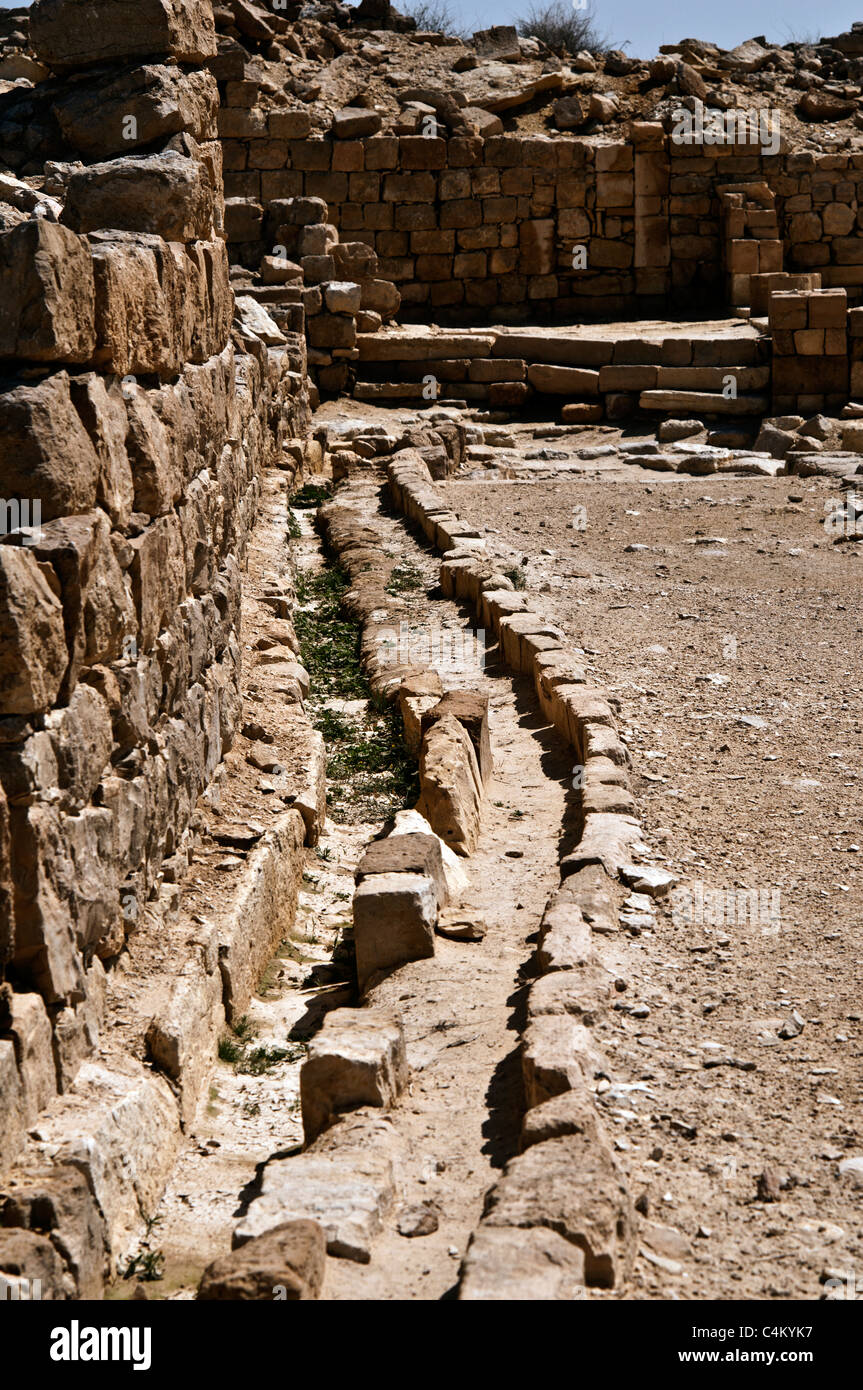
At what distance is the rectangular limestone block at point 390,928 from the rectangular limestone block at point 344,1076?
1.00 m

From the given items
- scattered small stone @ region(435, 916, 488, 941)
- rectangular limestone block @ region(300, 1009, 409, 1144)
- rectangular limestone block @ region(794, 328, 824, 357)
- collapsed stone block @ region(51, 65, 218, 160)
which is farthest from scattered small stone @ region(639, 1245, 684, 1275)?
rectangular limestone block @ region(794, 328, 824, 357)

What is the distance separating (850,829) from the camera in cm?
580

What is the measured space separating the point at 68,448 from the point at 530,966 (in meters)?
2.26

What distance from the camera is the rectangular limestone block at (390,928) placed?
499cm

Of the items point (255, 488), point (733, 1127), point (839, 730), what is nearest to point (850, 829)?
point (839, 730)

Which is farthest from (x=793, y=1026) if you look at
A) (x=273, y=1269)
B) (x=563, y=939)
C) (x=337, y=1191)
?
(x=273, y=1269)

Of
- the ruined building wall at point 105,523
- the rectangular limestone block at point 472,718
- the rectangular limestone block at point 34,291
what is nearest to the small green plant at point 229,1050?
the ruined building wall at point 105,523

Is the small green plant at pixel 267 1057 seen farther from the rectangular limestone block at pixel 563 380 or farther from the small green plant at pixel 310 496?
the rectangular limestone block at pixel 563 380

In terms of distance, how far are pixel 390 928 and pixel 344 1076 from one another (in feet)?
3.78

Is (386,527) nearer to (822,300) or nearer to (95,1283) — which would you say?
(822,300)

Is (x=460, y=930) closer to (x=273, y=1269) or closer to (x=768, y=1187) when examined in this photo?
(x=768, y=1187)

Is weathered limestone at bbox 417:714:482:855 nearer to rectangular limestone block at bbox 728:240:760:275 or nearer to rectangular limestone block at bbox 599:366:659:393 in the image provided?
rectangular limestone block at bbox 599:366:659:393

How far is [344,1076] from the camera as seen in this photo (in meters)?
3.87

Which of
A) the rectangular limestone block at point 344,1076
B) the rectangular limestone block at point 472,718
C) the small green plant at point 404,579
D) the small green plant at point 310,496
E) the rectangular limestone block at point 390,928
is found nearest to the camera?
the rectangular limestone block at point 344,1076
